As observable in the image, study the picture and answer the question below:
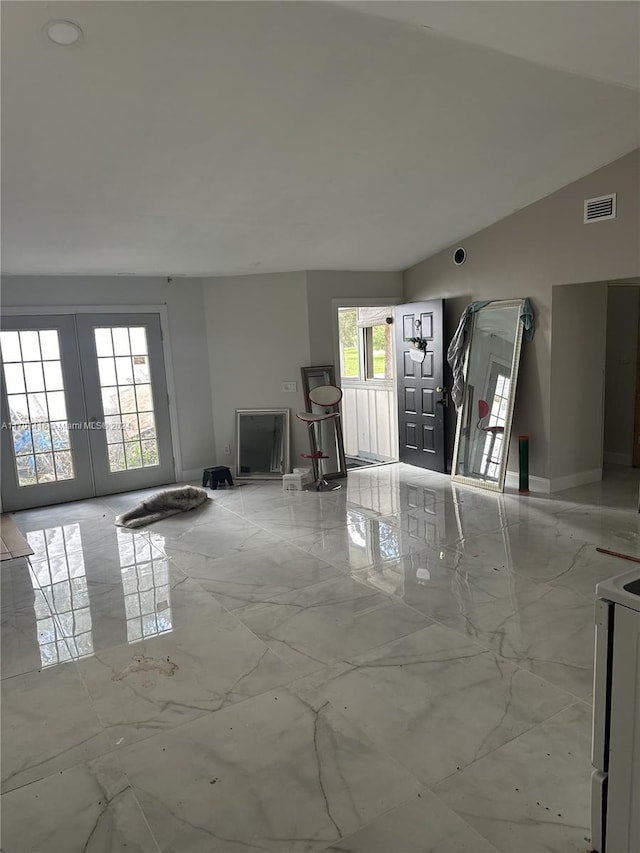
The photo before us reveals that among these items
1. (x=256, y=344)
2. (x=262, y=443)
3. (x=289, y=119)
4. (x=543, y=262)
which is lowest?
(x=262, y=443)

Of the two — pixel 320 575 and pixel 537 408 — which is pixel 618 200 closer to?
pixel 537 408

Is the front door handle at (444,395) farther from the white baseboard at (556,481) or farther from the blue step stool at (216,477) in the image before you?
the blue step stool at (216,477)

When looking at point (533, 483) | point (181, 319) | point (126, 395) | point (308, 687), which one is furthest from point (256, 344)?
point (308, 687)

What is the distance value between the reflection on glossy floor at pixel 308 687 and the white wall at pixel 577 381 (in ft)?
2.88

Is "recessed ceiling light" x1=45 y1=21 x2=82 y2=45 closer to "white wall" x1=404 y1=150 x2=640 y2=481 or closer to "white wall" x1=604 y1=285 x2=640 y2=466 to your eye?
"white wall" x1=404 y1=150 x2=640 y2=481

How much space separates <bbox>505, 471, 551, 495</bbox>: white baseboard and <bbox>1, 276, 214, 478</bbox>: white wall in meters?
3.51

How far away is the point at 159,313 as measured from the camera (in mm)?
6582

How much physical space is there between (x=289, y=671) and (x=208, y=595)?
3.50 ft

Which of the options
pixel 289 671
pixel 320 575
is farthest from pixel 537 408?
pixel 289 671

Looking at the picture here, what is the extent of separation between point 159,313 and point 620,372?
17.4ft

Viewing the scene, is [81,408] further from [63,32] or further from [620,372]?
[620,372]

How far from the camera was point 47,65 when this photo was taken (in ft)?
9.07

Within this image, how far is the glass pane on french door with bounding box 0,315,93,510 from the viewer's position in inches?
230

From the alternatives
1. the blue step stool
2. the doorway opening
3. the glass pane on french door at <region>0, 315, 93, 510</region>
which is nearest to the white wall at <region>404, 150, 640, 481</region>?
the doorway opening
